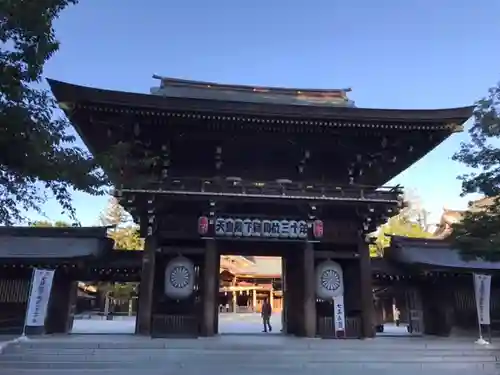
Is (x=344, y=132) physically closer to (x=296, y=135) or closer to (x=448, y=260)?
(x=296, y=135)

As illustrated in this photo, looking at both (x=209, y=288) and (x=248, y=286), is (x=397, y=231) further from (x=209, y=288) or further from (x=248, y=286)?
(x=209, y=288)

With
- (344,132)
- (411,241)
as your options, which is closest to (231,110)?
Answer: (344,132)

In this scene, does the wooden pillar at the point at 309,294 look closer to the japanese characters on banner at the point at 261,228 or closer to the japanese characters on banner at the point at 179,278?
the japanese characters on banner at the point at 261,228

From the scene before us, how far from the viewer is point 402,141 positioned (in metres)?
13.9

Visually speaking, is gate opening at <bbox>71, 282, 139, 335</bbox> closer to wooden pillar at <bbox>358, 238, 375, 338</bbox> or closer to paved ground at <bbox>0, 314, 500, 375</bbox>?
paved ground at <bbox>0, 314, 500, 375</bbox>

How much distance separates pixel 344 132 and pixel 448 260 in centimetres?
651

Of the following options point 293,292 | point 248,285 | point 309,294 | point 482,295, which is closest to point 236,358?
point 309,294

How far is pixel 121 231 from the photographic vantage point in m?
39.2

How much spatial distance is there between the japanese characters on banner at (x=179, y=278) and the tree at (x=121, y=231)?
71.7 ft

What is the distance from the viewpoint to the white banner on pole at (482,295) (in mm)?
13438

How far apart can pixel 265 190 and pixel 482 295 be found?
23.6 feet

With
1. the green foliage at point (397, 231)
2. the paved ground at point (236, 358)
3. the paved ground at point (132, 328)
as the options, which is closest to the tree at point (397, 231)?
the green foliage at point (397, 231)

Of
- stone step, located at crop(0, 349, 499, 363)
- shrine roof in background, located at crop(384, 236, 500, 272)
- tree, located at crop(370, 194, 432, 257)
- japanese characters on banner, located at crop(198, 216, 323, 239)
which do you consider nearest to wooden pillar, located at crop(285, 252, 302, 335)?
japanese characters on banner, located at crop(198, 216, 323, 239)

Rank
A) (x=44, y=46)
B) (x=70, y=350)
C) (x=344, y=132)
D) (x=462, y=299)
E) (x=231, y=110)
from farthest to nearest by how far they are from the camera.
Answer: (x=462, y=299) < (x=344, y=132) < (x=231, y=110) < (x=70, y=350) < (x=44, y=46)
